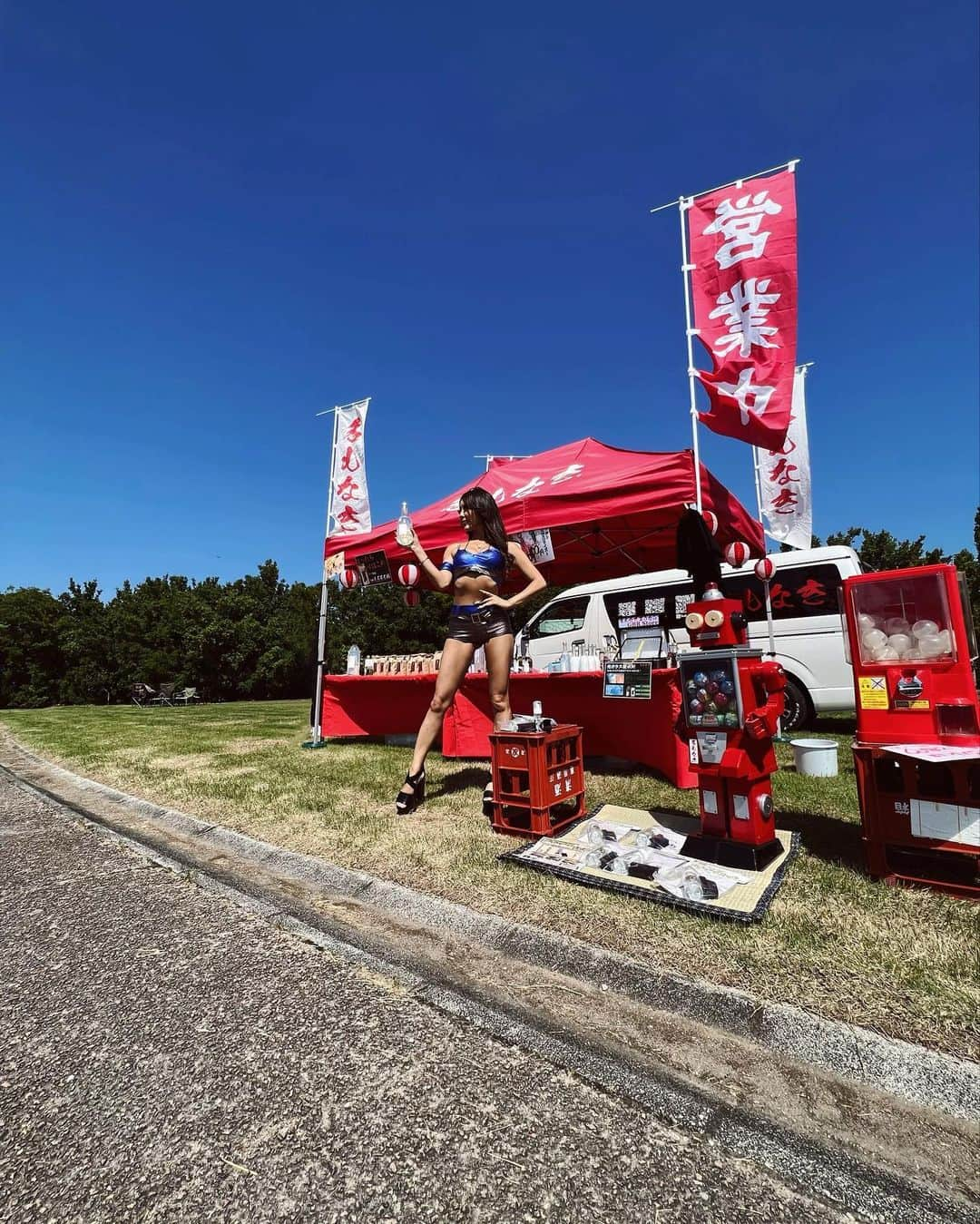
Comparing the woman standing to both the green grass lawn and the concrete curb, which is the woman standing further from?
the concrete curb

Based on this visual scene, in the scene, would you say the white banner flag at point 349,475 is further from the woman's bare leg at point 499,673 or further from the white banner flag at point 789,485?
the white banner flag at point 789,485

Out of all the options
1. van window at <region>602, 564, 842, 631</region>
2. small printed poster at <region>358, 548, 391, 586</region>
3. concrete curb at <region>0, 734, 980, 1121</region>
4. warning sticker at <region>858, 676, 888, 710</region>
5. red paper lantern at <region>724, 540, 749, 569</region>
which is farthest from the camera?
van window at <region>602, 564, 842, 631</region>

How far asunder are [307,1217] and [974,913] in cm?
262

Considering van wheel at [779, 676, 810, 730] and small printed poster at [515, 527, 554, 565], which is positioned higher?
small printed poster at [515, 527, 554, 565]

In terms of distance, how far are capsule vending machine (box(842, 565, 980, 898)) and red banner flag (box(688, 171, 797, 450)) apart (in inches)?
86.7

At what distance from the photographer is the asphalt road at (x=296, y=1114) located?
119 centimetres

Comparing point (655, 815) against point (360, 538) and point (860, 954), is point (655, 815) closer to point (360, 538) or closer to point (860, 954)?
point (860, 954)

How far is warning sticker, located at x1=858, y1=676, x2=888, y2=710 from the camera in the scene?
2.88 metres

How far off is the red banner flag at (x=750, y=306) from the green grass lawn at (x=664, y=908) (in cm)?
314

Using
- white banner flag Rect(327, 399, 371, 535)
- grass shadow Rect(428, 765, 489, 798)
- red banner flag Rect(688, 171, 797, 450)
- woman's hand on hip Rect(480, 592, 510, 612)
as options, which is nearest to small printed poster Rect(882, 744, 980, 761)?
woman's hand on hip Rect(480, 592, 510, 612)

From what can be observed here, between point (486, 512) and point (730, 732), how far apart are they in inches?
91.4

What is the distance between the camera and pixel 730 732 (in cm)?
299

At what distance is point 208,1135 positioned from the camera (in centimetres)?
137

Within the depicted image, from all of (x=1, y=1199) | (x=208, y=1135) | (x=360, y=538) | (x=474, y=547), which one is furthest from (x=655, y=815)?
(x=360, y=538)
